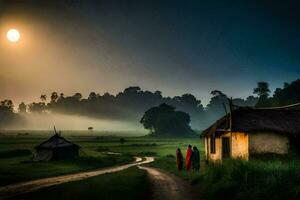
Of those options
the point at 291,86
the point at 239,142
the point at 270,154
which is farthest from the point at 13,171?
the point at 291,86

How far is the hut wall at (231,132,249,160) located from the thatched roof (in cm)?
100

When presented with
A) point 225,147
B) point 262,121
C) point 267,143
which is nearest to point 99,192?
point 267,143

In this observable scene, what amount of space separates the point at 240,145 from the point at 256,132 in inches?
90.2

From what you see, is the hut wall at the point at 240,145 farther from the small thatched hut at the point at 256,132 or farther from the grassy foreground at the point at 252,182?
the grassy foreground at the point at 252,182

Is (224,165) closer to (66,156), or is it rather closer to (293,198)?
(293,198)

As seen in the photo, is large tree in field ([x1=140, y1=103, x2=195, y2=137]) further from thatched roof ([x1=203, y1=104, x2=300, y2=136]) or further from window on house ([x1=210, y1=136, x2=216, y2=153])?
thatched roof ([x1=203, y1=104, x2=300, y2=136])

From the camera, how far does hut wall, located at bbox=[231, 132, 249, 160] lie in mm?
32719

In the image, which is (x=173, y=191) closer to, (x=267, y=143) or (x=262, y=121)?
(x=267, y=143)

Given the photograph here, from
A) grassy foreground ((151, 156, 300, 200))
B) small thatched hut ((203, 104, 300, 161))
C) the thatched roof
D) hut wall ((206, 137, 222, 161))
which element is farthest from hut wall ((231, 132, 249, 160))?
grassy foreground ((151, 156, 300, 200))

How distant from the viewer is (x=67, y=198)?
19.0m

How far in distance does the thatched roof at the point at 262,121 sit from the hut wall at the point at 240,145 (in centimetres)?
100

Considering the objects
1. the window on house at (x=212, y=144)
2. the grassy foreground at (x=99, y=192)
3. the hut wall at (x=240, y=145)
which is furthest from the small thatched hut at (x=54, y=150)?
the grassy foreground at (x=99, y=192)

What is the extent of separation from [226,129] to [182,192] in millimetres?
15763

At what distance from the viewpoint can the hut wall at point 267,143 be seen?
32.5 meters
